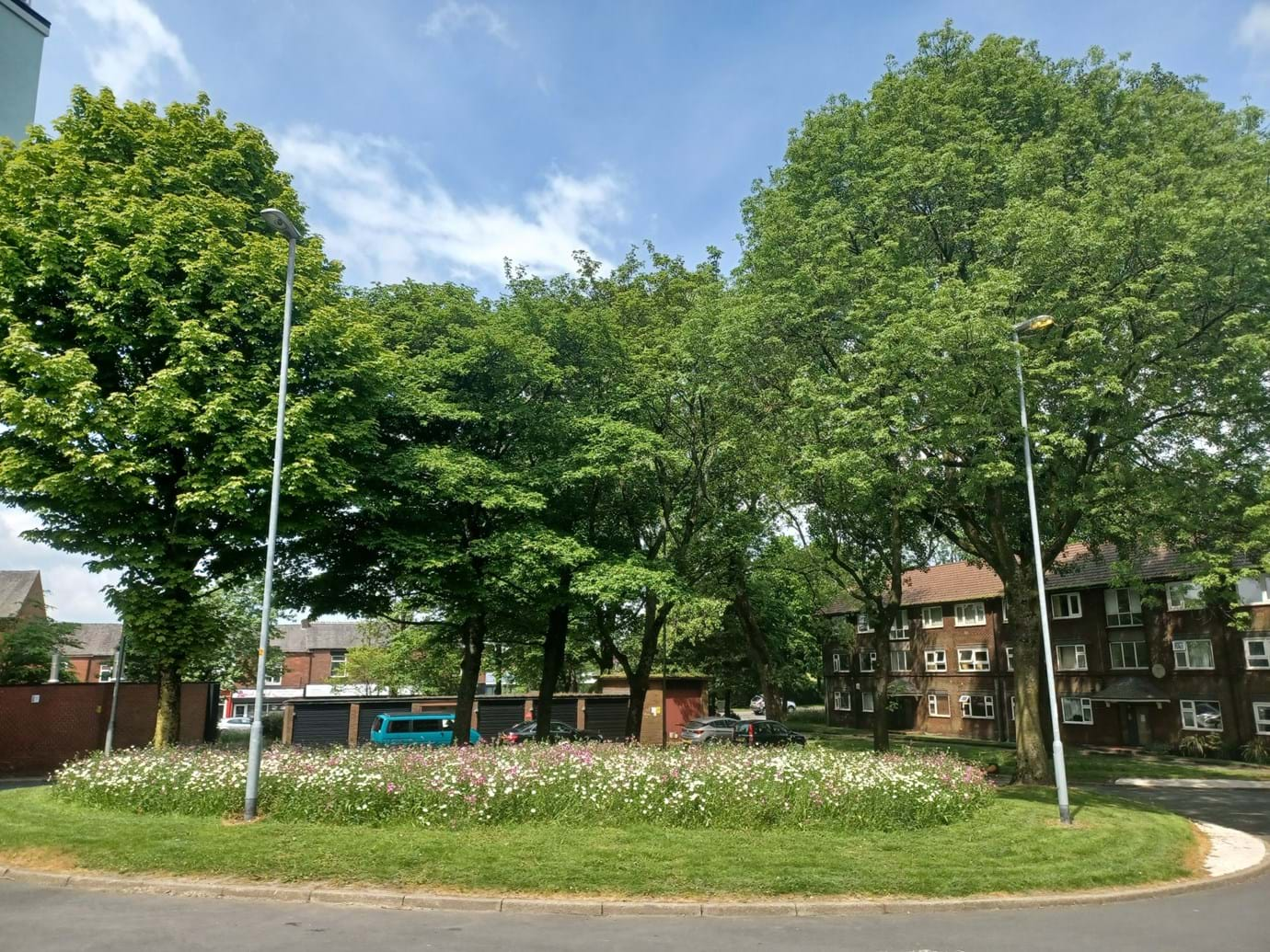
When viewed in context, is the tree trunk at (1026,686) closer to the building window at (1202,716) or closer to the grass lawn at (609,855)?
the grass lawn at (609,855)

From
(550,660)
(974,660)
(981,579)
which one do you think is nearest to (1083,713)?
(974,660)

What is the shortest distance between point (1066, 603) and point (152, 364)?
43503 millimetres

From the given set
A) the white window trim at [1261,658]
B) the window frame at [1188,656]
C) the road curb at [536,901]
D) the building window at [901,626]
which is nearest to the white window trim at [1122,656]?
the window frame at [1188,656]

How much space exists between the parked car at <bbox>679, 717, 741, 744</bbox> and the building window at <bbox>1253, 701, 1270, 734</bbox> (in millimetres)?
21648

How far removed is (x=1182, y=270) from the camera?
16203mm

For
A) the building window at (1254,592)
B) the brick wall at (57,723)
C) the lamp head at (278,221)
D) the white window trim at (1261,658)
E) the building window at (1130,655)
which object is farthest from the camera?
the building window at (1130,655)

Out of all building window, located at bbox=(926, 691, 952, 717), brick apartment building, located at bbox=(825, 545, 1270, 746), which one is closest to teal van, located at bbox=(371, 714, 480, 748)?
brick apartment building, located at bbox=(825, 545, 1270, 746)

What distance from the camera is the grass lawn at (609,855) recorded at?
34.5 ft

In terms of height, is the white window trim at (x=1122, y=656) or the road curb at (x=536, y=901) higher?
the white window trim at (x=1122, y=656)

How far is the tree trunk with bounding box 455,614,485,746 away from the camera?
955 inches

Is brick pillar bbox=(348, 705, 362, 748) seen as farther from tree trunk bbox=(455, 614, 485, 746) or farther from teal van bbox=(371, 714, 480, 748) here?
tree trunk bbox=(455, 614, 485, 746)

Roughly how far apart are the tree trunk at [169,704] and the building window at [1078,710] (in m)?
41.0

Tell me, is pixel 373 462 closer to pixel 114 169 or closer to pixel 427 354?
pixel 427 354

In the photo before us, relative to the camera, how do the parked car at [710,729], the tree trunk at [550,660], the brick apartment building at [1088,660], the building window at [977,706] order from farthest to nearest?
the building window at [977,706]
the parked car at [710,729]
the brick apartment building at [1088,660]
the tree trunk at [550,660]
